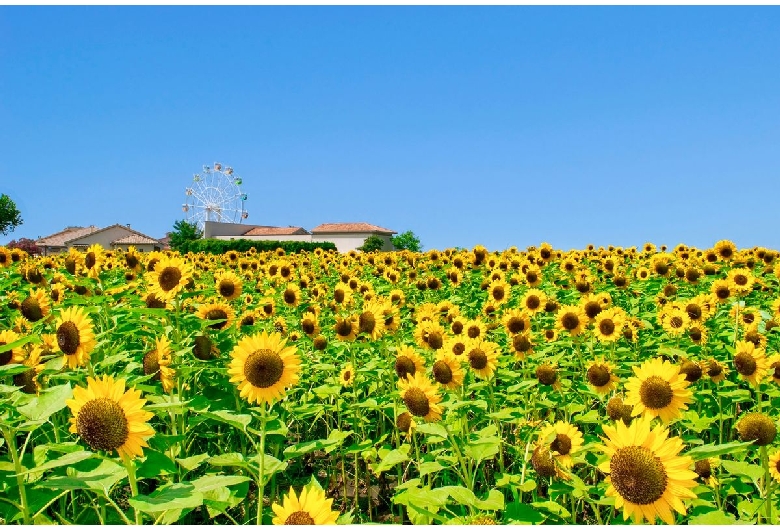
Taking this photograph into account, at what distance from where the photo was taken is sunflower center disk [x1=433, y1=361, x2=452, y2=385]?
128 inches

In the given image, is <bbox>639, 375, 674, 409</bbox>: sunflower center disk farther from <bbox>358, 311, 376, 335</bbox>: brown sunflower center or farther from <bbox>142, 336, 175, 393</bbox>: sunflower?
<bbox>142, 336, 175, 393</bbox>: sunflower

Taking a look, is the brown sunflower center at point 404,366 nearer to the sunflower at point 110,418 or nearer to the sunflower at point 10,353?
the sunflower at point 110,418

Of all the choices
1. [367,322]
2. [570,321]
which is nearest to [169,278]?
[367,322]

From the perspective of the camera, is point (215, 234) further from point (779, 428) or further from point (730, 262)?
point (779, 428)

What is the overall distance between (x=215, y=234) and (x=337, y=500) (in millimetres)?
72985

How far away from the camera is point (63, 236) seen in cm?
6606

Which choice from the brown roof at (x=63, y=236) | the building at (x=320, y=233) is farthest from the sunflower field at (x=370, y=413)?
the brown roof at (x=63, y=236)

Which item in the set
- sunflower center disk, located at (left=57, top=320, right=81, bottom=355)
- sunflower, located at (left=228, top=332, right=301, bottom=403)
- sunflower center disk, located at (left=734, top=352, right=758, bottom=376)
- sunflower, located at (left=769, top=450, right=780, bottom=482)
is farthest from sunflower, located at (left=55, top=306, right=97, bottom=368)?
sunflower center disk, located at (left=734, top=352, right=758, bottom=376)

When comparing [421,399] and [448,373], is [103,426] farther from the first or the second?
[448,373]

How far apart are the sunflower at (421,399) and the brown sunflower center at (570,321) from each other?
2.19m

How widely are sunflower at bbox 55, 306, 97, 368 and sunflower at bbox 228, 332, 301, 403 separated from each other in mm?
896

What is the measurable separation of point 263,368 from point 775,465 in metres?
2.47

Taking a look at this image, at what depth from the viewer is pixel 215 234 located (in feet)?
242

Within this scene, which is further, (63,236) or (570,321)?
(63,236)
